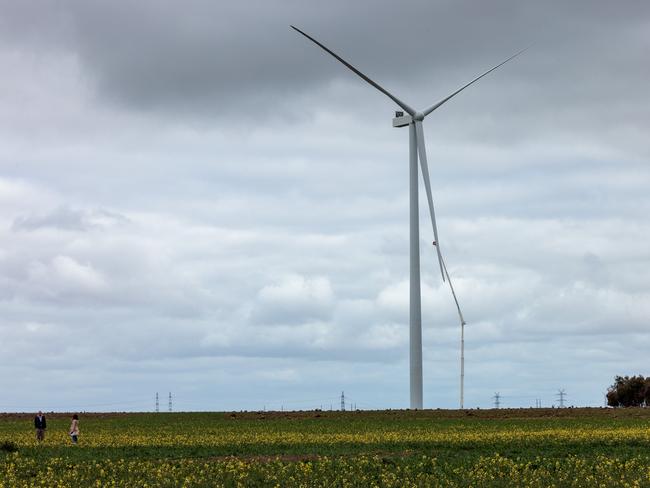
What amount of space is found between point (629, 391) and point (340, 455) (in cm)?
11669

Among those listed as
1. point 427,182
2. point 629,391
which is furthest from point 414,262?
point 629,391

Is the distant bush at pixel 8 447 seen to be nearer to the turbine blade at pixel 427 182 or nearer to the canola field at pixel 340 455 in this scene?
the canola field at pixel 340 455

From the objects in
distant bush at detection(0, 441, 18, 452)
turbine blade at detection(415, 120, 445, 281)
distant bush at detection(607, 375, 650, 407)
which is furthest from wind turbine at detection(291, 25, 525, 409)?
distant bush at detection(607, 375, 650, 407)

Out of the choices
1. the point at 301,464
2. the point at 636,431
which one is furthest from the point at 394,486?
the point at 636,431

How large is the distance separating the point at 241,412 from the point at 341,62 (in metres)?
37.6

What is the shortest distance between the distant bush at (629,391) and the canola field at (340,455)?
241 feet

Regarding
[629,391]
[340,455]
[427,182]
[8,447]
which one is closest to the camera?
[340,455]

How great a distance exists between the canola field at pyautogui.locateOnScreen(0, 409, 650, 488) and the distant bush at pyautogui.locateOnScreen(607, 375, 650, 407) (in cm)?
7331

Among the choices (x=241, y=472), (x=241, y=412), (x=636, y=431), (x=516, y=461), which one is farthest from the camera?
(x=241, y=412)

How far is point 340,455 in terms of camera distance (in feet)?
174

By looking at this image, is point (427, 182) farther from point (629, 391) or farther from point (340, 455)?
point (629, 391)

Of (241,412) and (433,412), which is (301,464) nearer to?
(433,412)

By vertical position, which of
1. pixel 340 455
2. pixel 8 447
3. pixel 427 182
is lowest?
pixel 340 455

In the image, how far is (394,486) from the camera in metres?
42.3
